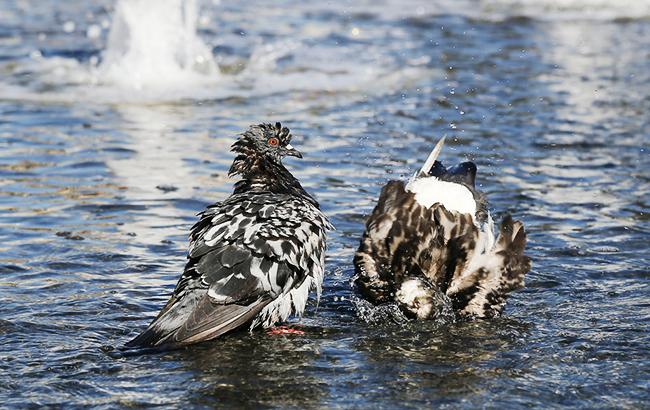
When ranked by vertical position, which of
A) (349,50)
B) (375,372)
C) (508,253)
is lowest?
(375,372)

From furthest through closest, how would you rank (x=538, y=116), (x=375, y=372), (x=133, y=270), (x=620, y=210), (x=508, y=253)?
(x=538, y=116), (x=620, y=210), (x=133, y=270), (x=508, y=253), (x=375, y=372)

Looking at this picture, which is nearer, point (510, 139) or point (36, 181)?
point (36, 181)

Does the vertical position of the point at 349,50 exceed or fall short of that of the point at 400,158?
it exceeds it

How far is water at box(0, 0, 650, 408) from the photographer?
5.48 metres

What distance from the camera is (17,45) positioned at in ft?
50.4

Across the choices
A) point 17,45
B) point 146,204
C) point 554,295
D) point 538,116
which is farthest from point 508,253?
point 17,45

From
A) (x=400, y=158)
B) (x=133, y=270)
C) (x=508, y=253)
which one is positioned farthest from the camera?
(x=400, y=158)

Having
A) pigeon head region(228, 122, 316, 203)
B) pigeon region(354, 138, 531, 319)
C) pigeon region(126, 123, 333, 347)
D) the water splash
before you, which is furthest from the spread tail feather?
the water splash

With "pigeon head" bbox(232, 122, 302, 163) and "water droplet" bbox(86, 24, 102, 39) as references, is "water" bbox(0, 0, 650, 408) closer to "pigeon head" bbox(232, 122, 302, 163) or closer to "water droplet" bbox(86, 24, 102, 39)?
"water droplet" bbox(86, 24, 102, 39)

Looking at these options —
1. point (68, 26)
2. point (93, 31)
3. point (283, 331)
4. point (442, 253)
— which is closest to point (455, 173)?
point (442, 253)

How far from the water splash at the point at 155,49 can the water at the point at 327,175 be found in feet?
0.12

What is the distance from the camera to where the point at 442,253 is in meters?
6.57

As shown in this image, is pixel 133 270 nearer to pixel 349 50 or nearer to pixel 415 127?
pixel 415 127

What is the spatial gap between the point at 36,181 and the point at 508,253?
435 cm
